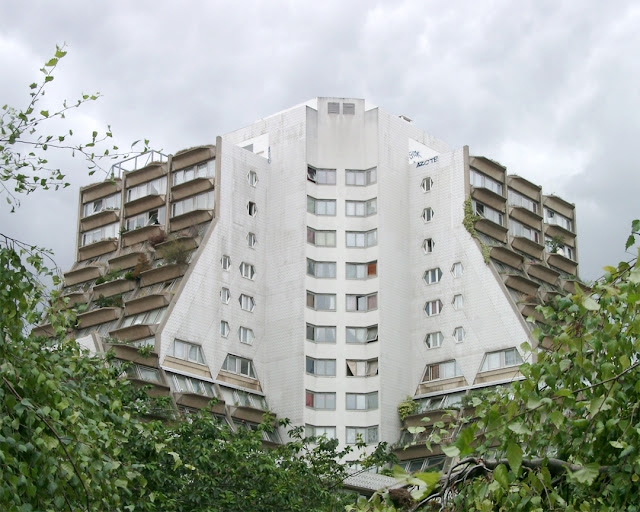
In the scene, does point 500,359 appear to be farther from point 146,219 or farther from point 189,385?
point 146,219


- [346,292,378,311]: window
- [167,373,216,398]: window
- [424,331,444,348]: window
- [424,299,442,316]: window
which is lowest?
[167,373,216,398]: window

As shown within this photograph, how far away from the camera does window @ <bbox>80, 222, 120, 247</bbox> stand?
93.2 m

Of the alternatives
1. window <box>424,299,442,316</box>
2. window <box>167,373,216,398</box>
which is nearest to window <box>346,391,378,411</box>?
window <box>424,299,442,316</box>

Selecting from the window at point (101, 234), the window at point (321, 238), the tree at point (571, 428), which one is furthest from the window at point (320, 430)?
the tree at point (571, 428)

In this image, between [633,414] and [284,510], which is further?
[284,510]

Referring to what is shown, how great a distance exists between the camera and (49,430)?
16.9m

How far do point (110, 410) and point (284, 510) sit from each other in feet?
86.4

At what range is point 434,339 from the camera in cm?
8662

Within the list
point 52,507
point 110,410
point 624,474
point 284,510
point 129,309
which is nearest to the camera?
point 624,474

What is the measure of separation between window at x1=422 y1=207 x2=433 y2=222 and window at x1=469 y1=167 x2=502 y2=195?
3957 mm

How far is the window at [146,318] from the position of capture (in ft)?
265

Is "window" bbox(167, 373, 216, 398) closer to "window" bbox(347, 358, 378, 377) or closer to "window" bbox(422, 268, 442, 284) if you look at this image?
"window" bbox(347, 358, 378, 377)

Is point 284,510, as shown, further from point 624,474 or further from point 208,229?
point 208,229

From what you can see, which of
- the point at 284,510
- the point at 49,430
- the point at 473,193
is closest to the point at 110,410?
the point at 49,430
